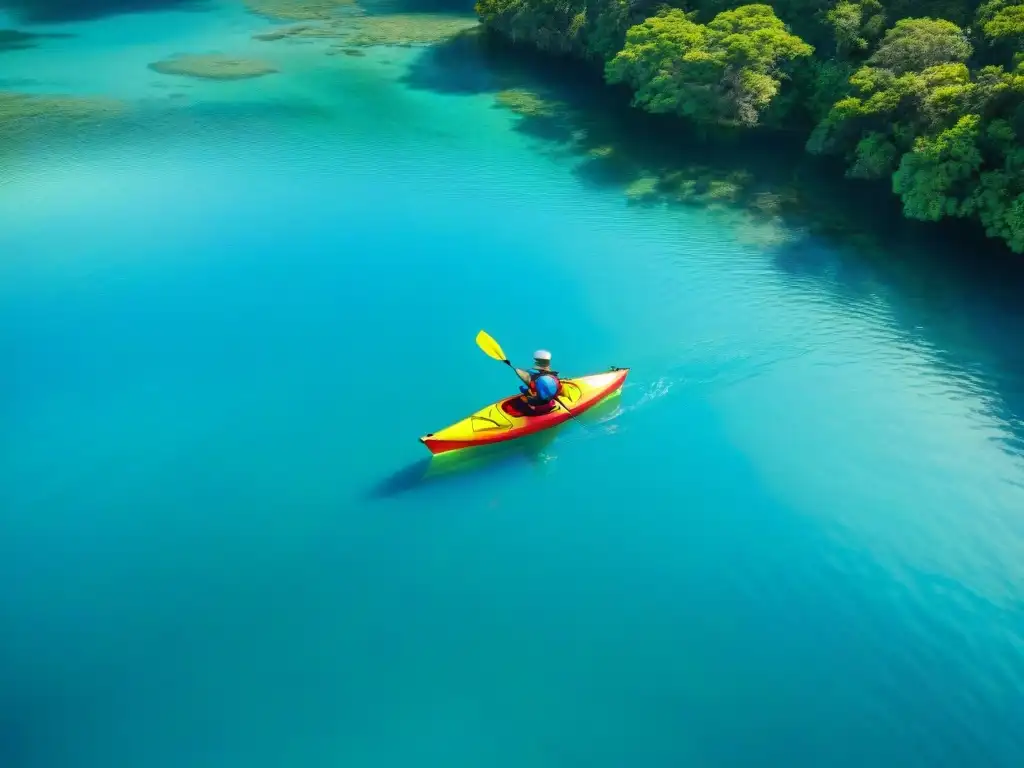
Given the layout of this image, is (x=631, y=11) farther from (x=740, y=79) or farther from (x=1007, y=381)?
(x=1007, y=381)

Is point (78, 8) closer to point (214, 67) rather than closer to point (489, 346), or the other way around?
point (214, 67)

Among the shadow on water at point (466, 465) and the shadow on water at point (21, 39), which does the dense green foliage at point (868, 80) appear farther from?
the shadow on water at point (21, 39)

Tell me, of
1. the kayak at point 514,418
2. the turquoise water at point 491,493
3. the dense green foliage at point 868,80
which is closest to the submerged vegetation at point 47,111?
the turquoise water at point 491,493

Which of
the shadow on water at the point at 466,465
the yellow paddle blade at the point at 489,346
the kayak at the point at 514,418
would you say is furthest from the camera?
the yellow paddle blade at the point at 489,346

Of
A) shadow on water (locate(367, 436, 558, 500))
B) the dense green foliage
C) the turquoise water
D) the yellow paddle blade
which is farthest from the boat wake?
the dense green foliage

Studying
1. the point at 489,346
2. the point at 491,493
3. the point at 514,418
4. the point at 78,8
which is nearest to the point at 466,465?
the point at 491,493

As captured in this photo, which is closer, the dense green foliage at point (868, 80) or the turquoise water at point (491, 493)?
the turquoise water at point (491, 493)

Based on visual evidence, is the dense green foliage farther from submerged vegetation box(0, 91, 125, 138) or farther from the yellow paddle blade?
submerged vegetation box(0, 91, 125, 138)
